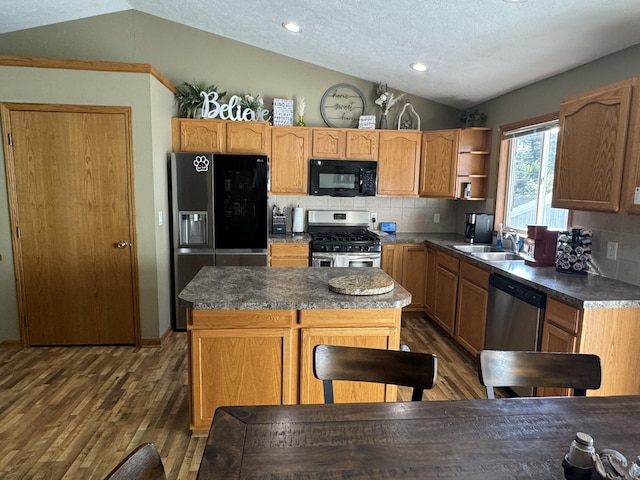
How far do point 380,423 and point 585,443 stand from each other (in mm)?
492

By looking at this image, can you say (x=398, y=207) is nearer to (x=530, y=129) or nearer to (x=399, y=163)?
(x=399, y=163)

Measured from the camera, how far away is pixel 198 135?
4094mm

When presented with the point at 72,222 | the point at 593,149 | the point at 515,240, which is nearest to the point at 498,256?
the point at 515,240

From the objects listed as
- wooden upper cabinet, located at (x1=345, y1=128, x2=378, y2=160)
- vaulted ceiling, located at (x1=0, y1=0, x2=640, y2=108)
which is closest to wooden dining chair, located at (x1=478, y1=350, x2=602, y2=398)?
vaulted ceiling, located at (x1=0, y1=0, x2=640, y2=108)

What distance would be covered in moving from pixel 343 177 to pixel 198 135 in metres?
1.63

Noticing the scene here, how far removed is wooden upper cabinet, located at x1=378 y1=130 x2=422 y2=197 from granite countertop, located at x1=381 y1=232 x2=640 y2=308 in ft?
4.61

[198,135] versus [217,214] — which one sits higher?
[198,135]

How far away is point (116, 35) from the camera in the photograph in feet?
13.3

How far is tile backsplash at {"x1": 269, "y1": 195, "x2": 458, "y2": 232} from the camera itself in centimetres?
484

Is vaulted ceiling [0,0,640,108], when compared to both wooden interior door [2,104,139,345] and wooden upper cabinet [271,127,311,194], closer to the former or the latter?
wooden upper cabinet [271,127,311,194]

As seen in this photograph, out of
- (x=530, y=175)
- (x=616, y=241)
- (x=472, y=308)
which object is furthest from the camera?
(x=530, y=175)

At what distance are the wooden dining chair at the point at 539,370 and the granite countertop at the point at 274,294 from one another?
2.32 feet

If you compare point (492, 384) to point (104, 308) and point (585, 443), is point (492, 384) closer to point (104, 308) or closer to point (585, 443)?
point (585, 443)

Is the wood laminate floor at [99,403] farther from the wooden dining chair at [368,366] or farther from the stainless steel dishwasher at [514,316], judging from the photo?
the wooden dining chair at [368,366]
